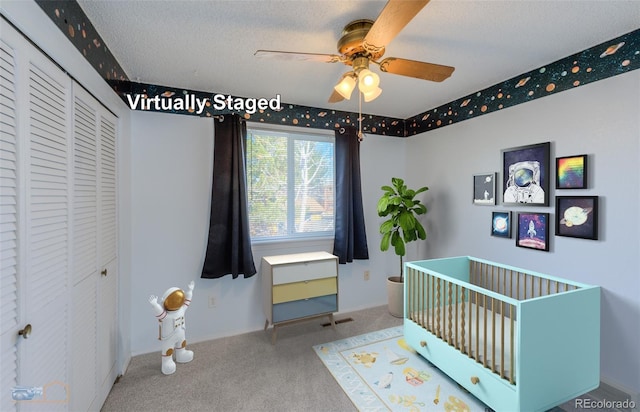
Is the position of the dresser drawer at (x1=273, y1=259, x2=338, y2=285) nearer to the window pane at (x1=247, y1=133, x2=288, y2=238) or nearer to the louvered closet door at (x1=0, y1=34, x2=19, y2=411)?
the window pane at (x1=247, y1=133, x2=288, y2=238)

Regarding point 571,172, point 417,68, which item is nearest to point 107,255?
point 417,68

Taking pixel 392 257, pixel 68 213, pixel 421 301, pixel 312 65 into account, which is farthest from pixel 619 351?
pixel 68 213

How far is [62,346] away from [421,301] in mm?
2296

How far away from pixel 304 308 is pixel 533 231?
2.12m

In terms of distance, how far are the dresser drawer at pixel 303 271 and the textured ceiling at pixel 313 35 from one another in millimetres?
1676

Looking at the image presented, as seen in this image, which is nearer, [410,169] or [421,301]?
[421,301]

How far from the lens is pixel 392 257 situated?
352cm

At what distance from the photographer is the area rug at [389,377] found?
177 centimetres

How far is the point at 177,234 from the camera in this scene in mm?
2525

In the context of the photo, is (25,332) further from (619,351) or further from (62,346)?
(619,351)

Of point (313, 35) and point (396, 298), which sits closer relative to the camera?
point (313, 35)

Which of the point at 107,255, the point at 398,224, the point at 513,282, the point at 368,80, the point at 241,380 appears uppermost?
the point at 368,80

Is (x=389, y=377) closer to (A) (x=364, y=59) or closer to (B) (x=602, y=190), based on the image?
(B) (x=602, y=190)

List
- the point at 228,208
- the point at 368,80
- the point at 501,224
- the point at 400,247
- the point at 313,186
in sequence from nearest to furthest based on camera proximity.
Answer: the point at 368,80 < the point at 501,224 < the point at 228,208 < the point at 400,247 < the point at 313,186
